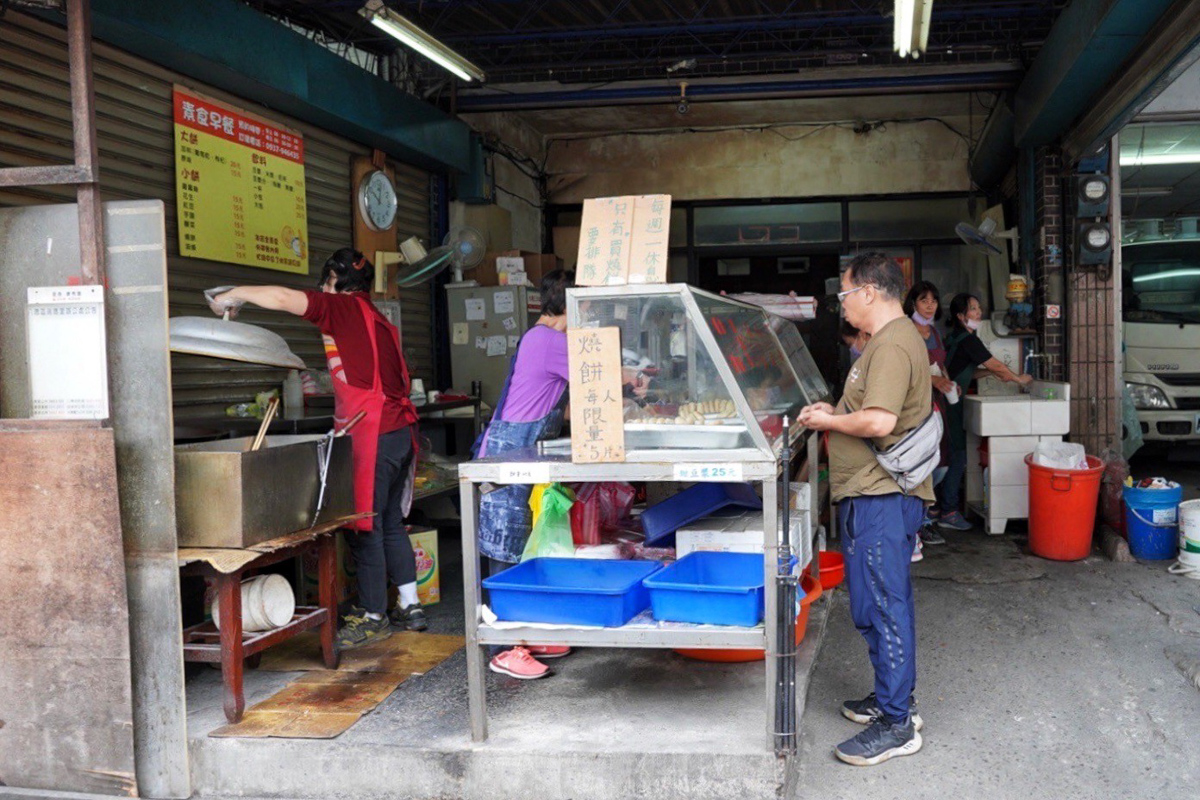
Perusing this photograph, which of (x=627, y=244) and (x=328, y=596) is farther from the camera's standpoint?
(x=328, y=596)

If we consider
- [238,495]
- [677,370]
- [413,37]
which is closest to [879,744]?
[677,370]

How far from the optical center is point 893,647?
3.81m

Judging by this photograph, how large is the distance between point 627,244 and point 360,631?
2515 millimetres

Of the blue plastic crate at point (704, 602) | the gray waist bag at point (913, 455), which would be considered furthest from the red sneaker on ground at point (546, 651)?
the gray waist bag at point (913, 455)

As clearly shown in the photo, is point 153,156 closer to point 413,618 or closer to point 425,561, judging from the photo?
point 425,561

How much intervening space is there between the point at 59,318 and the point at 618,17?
20.5ft

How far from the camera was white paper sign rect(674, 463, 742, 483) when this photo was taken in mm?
3469

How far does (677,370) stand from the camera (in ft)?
12.6

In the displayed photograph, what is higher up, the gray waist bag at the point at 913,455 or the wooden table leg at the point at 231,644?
the gray waist bag at the point at 913,455

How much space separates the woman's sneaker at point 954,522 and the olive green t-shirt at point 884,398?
4409 millimetres

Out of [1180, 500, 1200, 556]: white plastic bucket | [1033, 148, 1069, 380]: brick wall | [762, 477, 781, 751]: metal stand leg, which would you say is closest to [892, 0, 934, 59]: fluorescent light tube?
[1033, 148, 1069, 380]: brick wall

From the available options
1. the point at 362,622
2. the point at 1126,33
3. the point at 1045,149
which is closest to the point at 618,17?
the point at 1045,149

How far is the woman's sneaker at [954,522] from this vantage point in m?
A: 8.05

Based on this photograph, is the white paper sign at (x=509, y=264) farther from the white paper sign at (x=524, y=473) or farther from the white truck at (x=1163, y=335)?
the white paper sign at (x=524, y=473)
